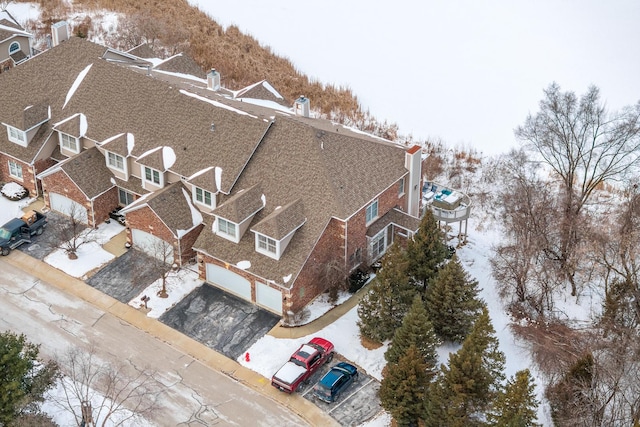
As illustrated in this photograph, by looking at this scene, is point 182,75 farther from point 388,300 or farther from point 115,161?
point 388,300

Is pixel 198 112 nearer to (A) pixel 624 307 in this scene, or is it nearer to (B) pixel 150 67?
(B) pixel 150 67

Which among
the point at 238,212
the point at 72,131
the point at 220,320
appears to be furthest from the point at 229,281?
the point at 72,131

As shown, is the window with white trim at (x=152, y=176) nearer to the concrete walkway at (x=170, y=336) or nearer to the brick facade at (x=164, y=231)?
the brick facade at (x=164, y=231)

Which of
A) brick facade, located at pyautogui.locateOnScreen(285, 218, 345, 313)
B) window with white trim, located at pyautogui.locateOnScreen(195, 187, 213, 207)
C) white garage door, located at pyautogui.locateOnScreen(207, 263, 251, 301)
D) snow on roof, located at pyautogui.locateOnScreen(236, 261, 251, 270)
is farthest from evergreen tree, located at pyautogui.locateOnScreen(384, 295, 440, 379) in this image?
window with white trim, located at pyautogui.locateOnScreen(195, 187, 213, 207)

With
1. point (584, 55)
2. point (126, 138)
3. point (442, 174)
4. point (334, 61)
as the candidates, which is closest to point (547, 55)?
point (584, 55)

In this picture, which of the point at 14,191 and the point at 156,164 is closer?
the point at 156,164

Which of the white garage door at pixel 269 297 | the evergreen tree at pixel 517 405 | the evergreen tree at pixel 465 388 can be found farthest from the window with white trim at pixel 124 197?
the evergreen tree at pixel 517 405

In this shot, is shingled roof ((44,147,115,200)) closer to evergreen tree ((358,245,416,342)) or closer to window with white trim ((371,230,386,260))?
window with white trim ((371,230,386,260))
